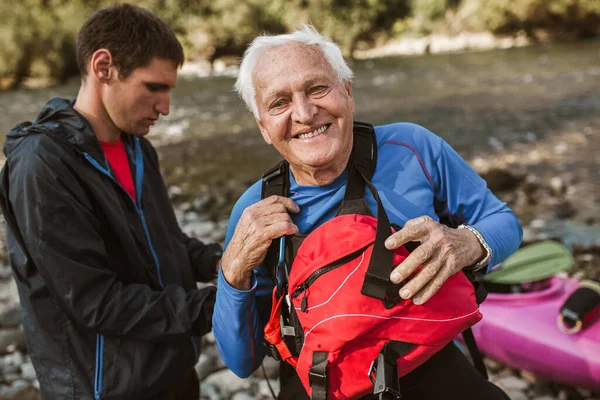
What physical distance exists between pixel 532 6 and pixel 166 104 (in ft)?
139

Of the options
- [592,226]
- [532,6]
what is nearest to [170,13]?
[532,6]

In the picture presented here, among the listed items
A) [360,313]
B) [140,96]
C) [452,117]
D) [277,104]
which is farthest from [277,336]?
[452,117]

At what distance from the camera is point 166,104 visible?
2.80m

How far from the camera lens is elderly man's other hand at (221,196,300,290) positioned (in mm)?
1812

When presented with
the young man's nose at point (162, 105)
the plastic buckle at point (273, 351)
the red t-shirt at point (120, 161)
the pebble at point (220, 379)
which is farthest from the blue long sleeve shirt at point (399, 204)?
the pebble at point (220, 379)

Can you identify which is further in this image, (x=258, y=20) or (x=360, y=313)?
(x=258, y=20)

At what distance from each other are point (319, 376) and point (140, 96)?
1738mm

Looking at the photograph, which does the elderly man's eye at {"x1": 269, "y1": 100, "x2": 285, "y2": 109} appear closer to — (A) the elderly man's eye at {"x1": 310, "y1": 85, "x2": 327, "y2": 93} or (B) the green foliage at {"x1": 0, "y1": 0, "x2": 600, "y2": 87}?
(A) the elderly man's eye at {"x1": 310, "y1": 85, "x2": 327, "y2": 93}

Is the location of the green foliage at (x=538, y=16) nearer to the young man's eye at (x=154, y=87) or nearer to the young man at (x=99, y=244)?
the young man's eye at (x=154, y=87)

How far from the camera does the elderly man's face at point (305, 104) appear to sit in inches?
76.6

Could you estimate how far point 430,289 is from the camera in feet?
5.33

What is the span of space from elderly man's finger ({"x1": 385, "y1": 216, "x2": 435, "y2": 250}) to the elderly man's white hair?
71 cm

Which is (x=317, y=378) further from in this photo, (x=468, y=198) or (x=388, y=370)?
(x=468, y=198)

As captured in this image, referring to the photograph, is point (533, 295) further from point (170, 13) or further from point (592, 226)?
point (170, 13)
